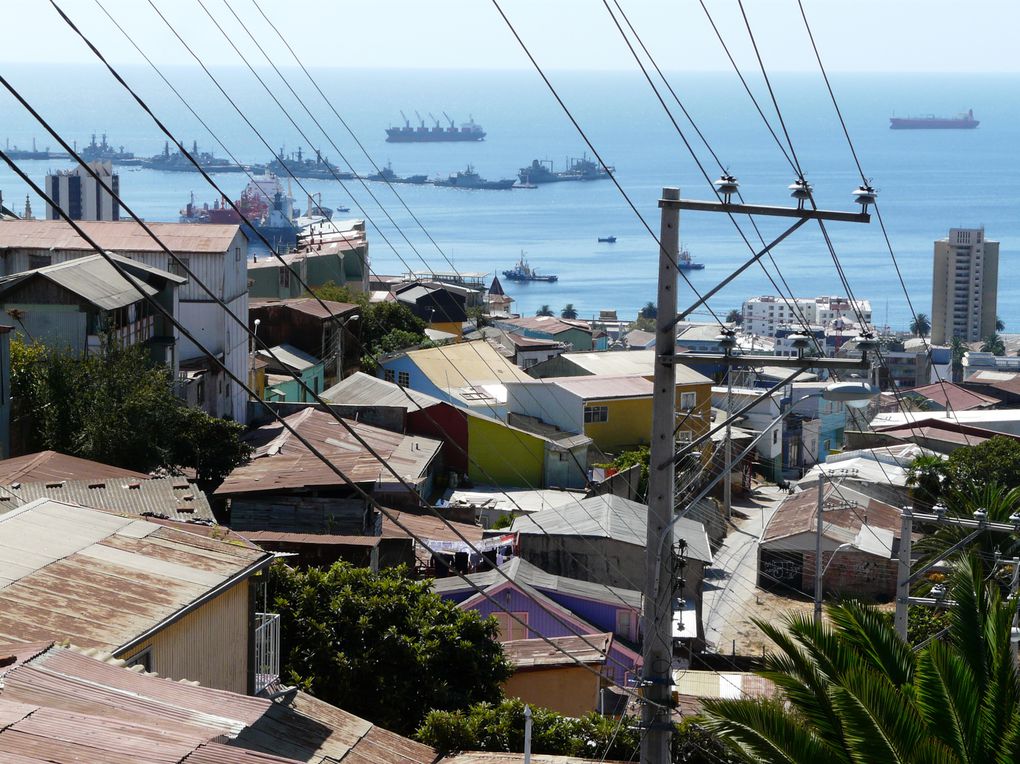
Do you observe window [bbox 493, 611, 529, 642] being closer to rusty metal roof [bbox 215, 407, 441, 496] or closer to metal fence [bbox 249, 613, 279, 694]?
rusty metal roof [bbox 215, 407, 441, 496]

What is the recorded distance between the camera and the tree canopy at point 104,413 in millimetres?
15633

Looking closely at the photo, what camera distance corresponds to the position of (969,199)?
144 metres

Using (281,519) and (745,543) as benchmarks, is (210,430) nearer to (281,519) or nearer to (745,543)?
(281,519)

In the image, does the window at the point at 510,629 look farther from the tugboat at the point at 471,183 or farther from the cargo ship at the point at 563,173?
the cargo ship at the point at 563,173

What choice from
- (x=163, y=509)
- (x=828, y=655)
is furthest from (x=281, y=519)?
(x=828, y=655)

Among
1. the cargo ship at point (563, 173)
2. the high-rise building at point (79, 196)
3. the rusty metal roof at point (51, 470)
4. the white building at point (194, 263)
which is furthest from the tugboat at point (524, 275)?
the rusty metal roof at point (51, 470)

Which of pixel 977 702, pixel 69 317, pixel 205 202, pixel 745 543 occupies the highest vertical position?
pixel 205 202

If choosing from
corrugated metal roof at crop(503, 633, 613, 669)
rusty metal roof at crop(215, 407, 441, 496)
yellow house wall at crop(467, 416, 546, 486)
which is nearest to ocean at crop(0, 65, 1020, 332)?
yellow house wall at crop(467, 416, 546, 486)

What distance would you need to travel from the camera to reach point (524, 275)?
3615 inches

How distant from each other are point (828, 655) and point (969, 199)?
147 metres

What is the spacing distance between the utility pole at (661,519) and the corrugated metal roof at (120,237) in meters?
15.5

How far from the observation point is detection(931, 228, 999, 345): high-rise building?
264 feet

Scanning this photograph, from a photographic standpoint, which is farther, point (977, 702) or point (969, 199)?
point (969, 199)

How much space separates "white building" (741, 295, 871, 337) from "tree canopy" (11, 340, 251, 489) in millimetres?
51971
